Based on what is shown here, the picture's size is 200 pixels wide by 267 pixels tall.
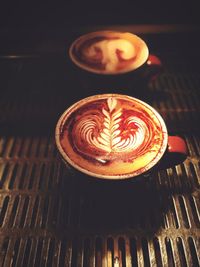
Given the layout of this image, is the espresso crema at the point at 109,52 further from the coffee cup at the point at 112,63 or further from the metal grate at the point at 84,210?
the metal grate at the point at 84,210

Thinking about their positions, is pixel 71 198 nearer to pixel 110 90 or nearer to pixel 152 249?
pixel 152 249

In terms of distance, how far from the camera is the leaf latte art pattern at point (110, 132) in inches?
40.7

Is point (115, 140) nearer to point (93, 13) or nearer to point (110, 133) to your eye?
point (110, 133)

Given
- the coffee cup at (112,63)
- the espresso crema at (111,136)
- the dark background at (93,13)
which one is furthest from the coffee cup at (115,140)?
the dark background at (93,13)

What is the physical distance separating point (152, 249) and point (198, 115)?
29.4 inches

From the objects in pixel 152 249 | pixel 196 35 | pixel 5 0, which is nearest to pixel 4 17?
pixel 5 0

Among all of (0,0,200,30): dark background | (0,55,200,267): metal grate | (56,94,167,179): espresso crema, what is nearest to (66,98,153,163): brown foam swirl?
(56,94,167,179): espresso crema

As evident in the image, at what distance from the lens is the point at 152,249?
3.16 ft

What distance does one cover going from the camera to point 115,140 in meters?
1.09

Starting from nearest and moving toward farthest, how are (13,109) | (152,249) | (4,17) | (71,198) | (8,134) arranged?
(152,249), (71,198), (8,134), (13,109), (4,17)

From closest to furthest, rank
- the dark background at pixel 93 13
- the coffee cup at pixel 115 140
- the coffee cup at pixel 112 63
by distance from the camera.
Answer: the coffee cup at pixel 115 140 → the coffee cup at pixel 112 63 → the dark background at pixel 93 13

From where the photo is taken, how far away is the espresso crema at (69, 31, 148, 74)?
140 centimetres

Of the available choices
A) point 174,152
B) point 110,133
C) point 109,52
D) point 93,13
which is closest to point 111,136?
point 110,133

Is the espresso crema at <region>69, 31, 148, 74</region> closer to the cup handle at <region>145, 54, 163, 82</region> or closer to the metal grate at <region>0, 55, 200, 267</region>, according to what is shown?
the cup handle at <region>145, 54, 163, 82</region>
